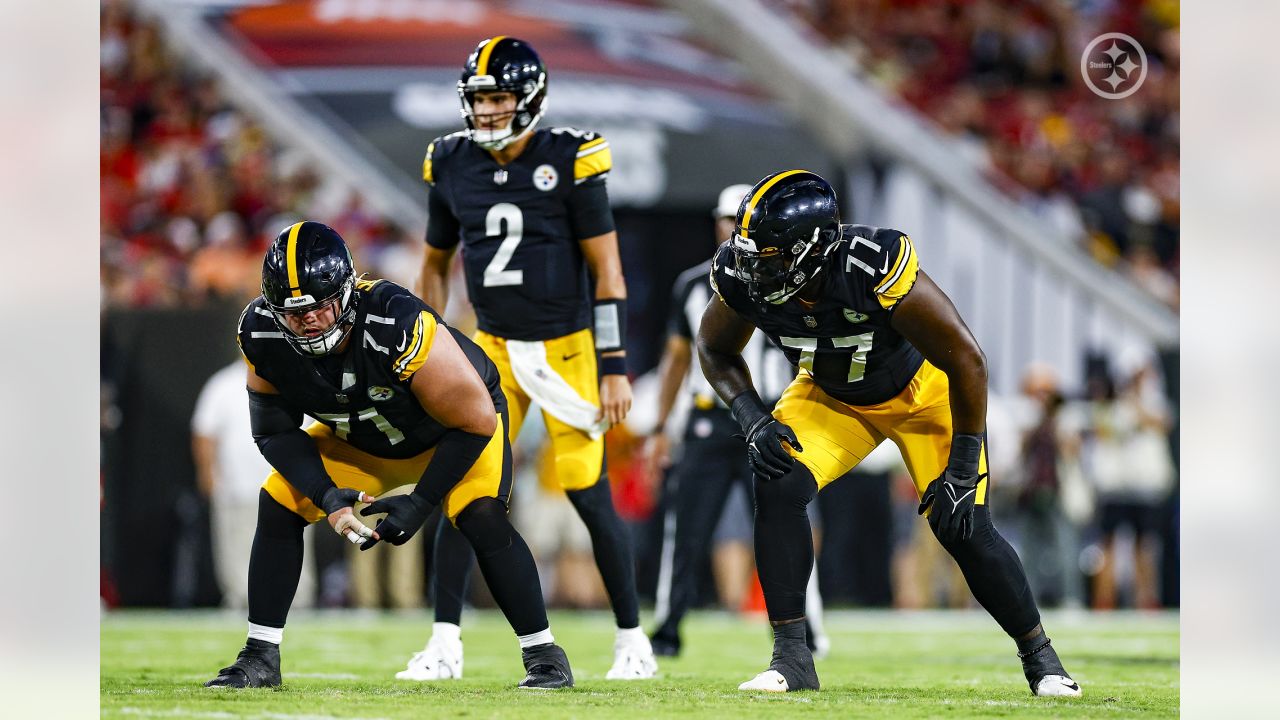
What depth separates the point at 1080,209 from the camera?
47.3 feet

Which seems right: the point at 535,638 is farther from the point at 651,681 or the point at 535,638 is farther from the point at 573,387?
the point at 573,387

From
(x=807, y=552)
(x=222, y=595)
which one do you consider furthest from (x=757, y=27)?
(x=807, y=552)

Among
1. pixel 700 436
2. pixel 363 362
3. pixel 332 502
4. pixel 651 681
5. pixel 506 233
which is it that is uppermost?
pixel 506 233

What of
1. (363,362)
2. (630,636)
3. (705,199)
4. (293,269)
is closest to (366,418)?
(363,362)

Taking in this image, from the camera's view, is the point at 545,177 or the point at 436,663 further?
the point at 545,177

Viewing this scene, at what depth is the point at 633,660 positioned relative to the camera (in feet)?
18.5

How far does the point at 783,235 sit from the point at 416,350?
1069 millimetres

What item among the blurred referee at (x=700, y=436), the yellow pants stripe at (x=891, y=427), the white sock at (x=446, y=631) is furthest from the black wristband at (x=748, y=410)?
the blurred referee at (x=700, y=436)

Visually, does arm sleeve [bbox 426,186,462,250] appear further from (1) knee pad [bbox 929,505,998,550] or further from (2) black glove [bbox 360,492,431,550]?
(1) knee pad [bbox 929,505,998,550]

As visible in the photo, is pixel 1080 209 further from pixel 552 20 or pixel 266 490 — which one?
pixel 266 490

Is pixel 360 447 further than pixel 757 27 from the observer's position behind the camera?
No

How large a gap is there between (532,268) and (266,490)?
4.25 ft

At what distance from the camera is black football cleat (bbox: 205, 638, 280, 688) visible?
4.81 metres
